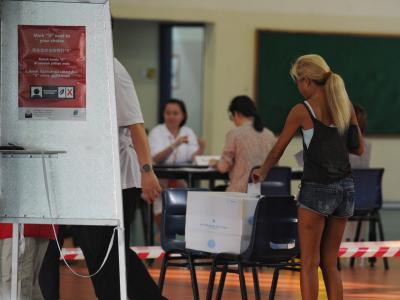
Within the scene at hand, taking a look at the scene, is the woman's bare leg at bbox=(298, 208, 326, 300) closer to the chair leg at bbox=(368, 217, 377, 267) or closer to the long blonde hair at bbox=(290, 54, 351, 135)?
the long blonde hair at bbox=(290, 54, 351, 135)

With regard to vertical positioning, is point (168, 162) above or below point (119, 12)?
below

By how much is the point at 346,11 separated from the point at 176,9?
2177 mm

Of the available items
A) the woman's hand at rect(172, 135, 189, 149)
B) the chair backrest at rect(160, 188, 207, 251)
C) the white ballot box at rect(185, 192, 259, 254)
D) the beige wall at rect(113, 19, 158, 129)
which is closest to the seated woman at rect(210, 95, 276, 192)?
the woman's hand at rect(172, 135, 189, 149)

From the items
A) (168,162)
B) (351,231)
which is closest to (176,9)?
(168,162)

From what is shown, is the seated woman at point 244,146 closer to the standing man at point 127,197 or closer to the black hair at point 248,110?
the black hair at point 248,110

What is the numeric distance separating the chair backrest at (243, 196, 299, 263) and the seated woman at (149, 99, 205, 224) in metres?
3.86

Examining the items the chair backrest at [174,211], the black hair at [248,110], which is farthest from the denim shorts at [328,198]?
the black hair at [248,110]

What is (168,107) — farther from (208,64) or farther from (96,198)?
(96,198)

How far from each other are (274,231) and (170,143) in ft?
13.7

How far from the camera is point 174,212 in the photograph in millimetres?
6254

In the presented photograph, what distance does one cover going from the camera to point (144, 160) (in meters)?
4.70

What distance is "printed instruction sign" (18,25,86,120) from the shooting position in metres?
4.03

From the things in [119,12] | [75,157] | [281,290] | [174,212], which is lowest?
[281,290]

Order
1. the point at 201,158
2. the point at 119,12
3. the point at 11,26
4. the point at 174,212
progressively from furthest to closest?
the point at 119,12 < the point at 201,158 < the point at 174,212 < the point at 11,26
